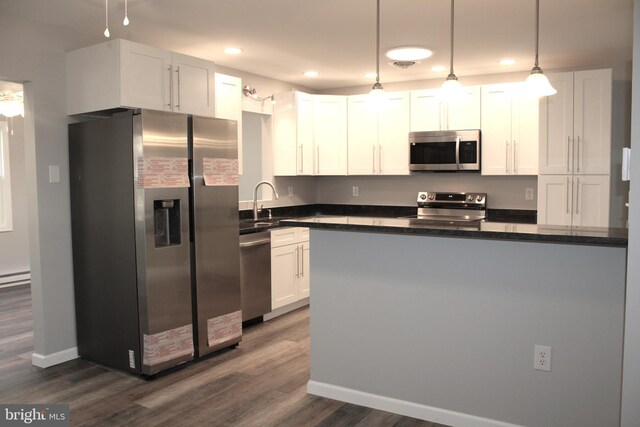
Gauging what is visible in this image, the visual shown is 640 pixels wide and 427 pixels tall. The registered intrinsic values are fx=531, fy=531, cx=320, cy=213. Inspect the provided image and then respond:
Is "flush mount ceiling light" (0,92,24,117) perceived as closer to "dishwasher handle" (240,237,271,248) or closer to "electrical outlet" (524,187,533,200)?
"dishwasher handle" (240,237,271,248)

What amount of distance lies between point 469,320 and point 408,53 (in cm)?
247

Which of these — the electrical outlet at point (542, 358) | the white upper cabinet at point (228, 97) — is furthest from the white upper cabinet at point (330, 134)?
the electrical outlet at point (542, 358)

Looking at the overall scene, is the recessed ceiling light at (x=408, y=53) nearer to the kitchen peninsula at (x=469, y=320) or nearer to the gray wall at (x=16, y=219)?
the kitchen peninsula at (x=469, y=320)

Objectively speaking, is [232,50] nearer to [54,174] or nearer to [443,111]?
[54,174]

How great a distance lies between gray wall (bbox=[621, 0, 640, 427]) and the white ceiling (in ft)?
4.35

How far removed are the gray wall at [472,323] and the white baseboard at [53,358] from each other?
6.14 feet

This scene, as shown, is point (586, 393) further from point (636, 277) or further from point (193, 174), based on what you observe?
point (193, 174)

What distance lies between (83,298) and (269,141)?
2622 mm

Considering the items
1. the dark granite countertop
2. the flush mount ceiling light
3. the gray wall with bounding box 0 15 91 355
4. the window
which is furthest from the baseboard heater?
the dark granite countertop

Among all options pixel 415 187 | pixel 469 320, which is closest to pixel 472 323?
pixel 469 320

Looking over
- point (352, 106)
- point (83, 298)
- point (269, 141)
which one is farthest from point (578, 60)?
point (83, 298)

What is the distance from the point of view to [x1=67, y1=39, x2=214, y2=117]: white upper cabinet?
11.3 ft

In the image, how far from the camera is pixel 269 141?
571 centimetres

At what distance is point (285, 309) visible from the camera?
5191mm
